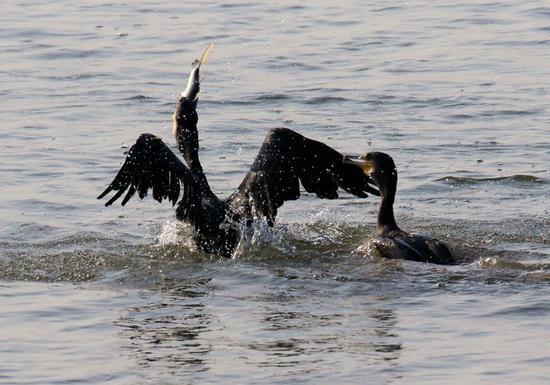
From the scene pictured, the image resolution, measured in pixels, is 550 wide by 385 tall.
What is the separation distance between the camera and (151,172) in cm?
1049

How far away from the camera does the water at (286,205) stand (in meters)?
8.16

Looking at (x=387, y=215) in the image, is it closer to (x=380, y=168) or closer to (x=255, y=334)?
(x=380, y=168)

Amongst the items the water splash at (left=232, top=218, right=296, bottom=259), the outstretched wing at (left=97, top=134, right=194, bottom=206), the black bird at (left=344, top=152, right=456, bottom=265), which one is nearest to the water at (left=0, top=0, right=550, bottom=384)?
the water splash at (left=232, top=218, right=296, bottom=259)

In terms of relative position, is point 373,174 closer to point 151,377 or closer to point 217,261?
point 217,261

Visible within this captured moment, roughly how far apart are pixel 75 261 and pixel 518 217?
3423 mm

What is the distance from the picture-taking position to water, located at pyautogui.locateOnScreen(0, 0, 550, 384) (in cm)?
816

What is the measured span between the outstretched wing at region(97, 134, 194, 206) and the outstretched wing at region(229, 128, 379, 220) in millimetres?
482

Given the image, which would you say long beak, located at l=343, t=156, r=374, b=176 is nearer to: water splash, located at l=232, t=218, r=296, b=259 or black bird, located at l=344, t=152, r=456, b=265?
black bird, located at l=344, t=152, r=456, b=265

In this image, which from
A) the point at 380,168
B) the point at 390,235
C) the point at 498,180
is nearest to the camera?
the point at 390,235

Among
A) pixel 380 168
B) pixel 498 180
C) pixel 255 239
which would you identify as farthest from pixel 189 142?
pixel 498 180

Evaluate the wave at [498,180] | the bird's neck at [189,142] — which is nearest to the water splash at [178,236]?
the bird's neck at [189,142]

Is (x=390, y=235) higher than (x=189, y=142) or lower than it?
lower

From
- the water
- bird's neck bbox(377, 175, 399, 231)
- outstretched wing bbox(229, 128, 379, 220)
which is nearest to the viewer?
the water

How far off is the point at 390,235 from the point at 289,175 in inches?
39.7
